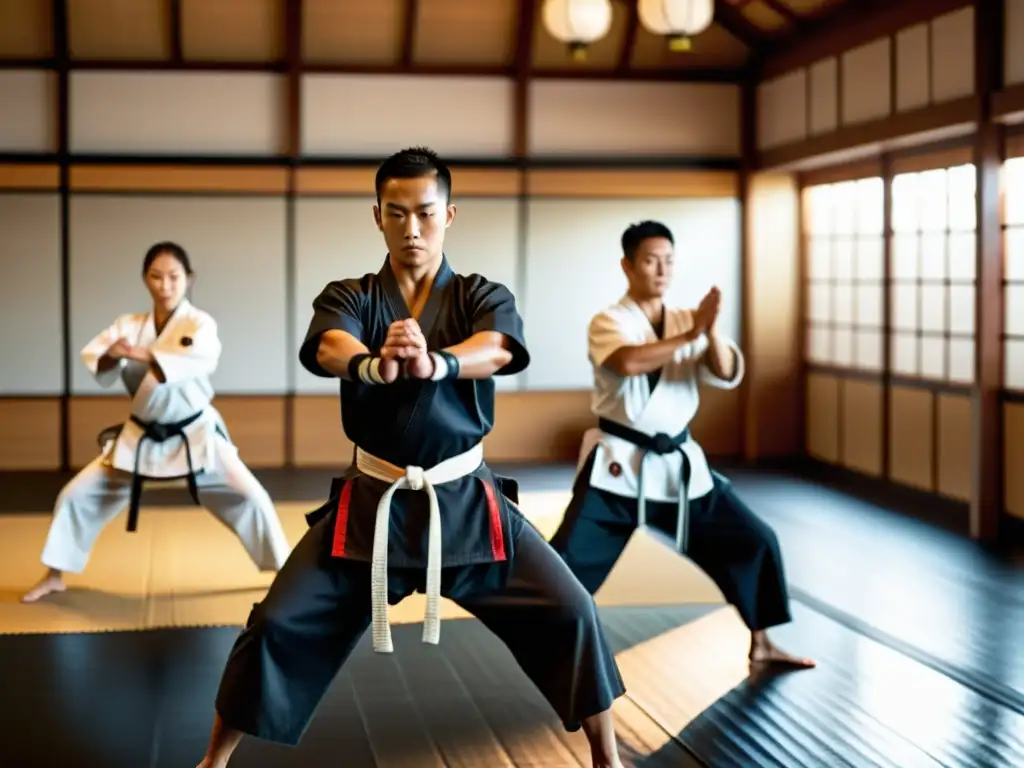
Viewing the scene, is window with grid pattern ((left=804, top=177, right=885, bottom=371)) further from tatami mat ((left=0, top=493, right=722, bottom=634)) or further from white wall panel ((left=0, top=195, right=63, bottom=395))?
white wall panel ((left=0, top=195, right=63, bottom=395))

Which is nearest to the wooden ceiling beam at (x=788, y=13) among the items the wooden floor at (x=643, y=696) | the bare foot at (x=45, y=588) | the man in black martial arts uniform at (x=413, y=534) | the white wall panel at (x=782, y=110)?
the white wall panel at (x=782, y=110)

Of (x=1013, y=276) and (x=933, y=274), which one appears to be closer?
(x=1013, y=276)

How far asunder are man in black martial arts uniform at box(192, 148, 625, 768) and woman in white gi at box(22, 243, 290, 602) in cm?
200

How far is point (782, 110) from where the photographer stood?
27.3 feet

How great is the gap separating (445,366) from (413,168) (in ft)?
1.34

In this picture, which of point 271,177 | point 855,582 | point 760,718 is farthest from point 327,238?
point 760,718

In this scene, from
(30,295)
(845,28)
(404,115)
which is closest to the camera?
(845,28)

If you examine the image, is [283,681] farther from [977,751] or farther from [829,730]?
[977,751]

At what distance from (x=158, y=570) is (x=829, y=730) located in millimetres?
2790

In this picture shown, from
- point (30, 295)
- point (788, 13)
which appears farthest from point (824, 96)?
point (30, 295)

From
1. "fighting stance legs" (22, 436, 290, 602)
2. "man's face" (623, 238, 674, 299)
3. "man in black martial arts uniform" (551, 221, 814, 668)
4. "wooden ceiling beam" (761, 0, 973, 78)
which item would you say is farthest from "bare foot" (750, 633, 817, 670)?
"wooden ceiling beam" (761, 0, 973, 78)

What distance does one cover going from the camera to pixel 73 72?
8320mm

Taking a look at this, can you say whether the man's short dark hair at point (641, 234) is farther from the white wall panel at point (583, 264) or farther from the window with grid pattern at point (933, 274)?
the white wall panel at point (583, 264)

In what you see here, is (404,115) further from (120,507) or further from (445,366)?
(445,366)
